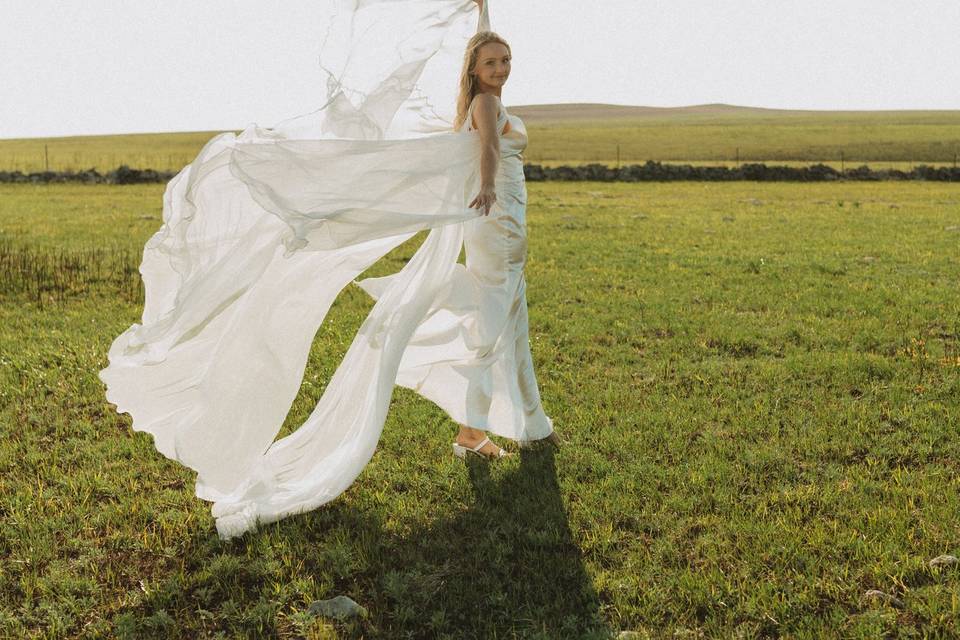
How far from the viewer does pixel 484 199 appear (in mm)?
6113

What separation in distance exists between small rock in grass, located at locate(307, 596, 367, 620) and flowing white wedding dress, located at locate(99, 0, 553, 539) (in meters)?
0.96

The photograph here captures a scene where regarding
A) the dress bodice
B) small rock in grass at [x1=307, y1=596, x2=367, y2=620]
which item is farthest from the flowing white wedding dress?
small rock in grass at [x1=307, y1=596, x2=367, y2=620]

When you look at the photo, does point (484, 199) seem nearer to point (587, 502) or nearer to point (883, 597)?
point (587, 502)

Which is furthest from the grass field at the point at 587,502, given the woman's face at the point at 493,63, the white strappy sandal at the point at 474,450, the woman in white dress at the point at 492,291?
the woman's face at the point at 493,63

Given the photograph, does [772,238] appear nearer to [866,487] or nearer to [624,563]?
[866,487]

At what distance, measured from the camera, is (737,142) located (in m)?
75.0

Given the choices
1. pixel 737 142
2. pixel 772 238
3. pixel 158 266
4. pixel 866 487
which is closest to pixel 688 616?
pixel 866 487

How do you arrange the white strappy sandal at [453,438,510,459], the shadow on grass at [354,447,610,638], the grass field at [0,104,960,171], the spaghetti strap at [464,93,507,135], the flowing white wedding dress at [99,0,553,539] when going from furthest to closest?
the grass field at [0,104,960,171] < the white strappy sandal at [453,438,510,459] < the spaghetti strap at [464,93,507,135] < the flowing white wedding dress at [99,0,553,539] < the shadow on grass at [354,447,610,638]

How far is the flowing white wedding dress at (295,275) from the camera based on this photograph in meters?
5.53

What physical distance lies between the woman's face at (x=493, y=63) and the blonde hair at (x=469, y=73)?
38 millimetres

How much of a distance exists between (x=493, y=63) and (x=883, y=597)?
430 cm

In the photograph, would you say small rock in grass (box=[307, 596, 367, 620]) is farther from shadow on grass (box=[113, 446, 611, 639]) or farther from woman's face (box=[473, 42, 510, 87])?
woman's face (box=[473, 42, 510, 87])

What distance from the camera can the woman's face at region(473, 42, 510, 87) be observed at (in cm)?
611

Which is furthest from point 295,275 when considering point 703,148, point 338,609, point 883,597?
point 703,148
